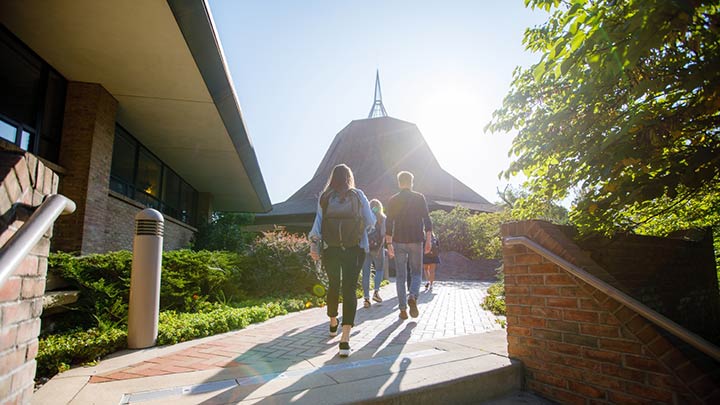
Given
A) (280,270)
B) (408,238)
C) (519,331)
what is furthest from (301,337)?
(280,270)

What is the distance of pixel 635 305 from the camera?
6.97 ft

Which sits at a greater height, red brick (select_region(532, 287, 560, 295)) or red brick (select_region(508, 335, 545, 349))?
red brick (select_region(532, 287, 560, 295))

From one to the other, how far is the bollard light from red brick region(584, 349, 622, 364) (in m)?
3.56

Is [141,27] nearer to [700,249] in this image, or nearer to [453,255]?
[700,249]

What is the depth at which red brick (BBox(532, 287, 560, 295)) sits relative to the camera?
2.63 meters

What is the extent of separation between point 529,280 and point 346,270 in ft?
5.03

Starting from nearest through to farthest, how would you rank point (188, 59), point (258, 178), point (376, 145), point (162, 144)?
point (188, 59)
point (162, 144)
point (258, 178)
point (376, 145)

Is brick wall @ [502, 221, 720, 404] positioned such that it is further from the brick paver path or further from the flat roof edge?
the flat roof edge

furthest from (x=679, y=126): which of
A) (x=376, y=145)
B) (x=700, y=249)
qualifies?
(x=376, y=145)

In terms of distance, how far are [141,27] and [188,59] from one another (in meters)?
0.81

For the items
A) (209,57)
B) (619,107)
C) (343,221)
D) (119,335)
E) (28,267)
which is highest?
(209,57)

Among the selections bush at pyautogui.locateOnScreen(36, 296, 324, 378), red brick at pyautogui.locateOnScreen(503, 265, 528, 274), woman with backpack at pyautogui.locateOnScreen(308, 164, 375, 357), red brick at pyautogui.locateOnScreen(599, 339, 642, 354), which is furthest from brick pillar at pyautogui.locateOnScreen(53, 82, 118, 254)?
red brick at pyautogui.locateOnScreen(599, 339, 642, 354)

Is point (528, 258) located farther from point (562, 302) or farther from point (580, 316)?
point (580, 316)

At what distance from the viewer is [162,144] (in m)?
9.72
